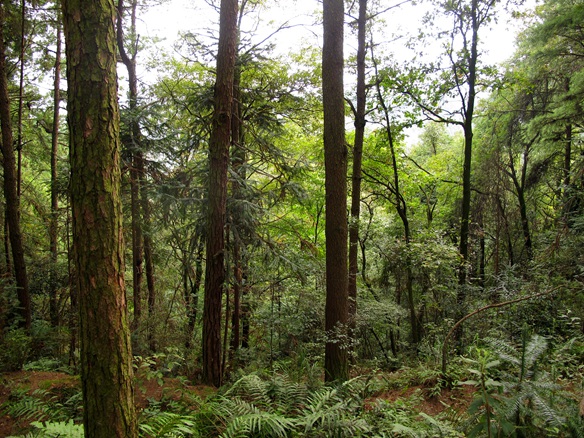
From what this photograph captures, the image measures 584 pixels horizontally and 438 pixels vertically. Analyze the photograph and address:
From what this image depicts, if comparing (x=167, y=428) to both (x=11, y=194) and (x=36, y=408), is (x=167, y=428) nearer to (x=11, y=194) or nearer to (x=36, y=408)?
(x=36, y=408)

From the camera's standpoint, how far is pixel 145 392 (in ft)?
15.2

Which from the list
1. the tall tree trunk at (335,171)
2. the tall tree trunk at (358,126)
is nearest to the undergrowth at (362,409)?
the tall tree trunk at (335,171)

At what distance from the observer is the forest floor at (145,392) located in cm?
444

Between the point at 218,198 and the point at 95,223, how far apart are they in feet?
11.8

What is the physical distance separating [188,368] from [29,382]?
2.62m

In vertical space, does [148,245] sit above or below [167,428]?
above

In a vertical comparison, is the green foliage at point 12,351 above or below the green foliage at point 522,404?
below

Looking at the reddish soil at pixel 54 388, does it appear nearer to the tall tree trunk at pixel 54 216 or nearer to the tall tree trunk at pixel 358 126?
the tall tree trunk at pixel 54 216

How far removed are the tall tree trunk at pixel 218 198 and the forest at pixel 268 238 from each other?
0.11 feet

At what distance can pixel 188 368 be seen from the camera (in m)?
6.98

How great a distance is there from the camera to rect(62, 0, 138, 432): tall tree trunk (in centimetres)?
237

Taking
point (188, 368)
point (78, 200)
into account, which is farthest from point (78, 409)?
point (78, 200)

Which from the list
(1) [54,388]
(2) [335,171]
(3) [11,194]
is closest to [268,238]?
(2) [335,171]

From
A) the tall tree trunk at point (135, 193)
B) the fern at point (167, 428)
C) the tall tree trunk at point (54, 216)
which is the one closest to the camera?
the fern at point (167, 428)
